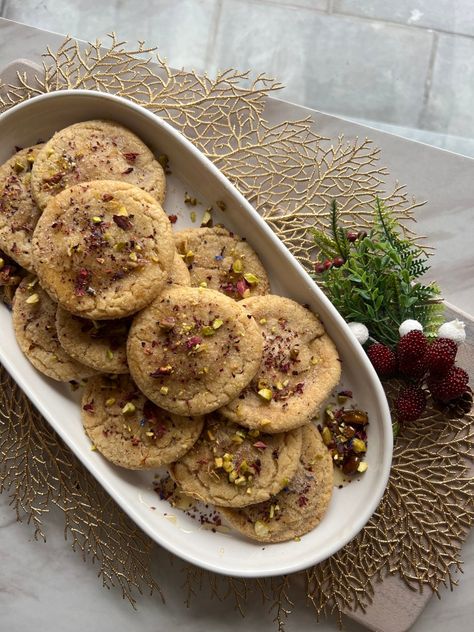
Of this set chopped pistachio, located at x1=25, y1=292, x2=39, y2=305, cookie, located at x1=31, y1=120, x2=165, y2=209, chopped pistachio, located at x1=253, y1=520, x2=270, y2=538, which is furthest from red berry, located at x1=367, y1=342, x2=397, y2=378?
chopped pistachio, located at x1=25, y1=292, x2=39, y2=305

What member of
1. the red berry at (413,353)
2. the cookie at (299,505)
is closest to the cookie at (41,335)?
the cookie at (299,505)

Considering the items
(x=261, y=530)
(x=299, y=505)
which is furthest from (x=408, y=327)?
(x=261, y=530)

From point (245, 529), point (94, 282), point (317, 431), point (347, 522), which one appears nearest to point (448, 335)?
point (317, 431)

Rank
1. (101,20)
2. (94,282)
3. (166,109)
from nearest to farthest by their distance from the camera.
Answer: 1. (94,282)
2. (166,109)
3. (101,20)

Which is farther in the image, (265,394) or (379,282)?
(379,282)

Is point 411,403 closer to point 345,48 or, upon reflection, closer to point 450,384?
point 450,384

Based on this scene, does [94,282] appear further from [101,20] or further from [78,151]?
[101,20]

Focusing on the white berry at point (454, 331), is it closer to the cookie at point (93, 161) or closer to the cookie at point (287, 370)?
the cookie at point (287, 370)
